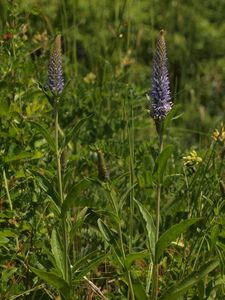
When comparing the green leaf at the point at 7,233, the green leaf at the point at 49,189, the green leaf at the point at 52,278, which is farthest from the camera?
the green leaf at the point at 7,233

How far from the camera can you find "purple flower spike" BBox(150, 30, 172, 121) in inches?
63.7

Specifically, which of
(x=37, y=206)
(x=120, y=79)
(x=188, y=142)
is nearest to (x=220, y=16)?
(x=188, y=142)

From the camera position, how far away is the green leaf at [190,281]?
5.30 feet

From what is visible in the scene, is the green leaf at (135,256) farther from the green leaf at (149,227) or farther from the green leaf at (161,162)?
the green leaf at (161,162)

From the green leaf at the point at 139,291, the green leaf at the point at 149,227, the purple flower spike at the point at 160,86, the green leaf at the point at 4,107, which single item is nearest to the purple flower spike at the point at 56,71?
the purple flower spike at the point at 160,86

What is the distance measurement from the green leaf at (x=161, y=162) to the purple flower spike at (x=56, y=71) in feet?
0.86

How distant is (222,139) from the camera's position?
2.05m

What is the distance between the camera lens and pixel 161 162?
165 cm

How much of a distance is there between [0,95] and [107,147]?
376 millimetres

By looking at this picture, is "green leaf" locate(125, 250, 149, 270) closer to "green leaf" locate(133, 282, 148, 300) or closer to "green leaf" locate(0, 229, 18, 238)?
"green leaf" locate(133, 282, 148, 300)

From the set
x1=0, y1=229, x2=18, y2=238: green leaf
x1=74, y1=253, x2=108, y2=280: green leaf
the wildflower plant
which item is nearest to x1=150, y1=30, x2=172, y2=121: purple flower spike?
the wildflower plant

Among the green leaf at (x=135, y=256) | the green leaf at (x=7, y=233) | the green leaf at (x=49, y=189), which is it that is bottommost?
the green leaf at (x=7, y=233)

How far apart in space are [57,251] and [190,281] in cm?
33

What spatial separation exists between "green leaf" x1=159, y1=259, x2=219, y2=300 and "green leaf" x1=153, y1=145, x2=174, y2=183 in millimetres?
217
